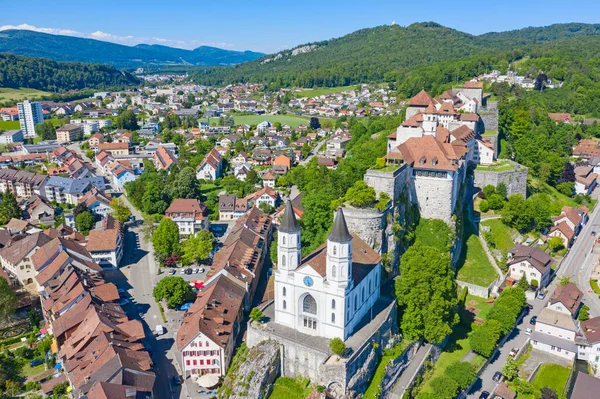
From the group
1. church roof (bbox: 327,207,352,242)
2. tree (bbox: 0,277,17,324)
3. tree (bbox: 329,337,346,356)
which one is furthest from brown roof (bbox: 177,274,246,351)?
tree (bbox: 0,277,17,324)

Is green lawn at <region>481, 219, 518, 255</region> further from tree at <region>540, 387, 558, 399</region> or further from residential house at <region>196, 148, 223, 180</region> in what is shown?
residential house at <region>196, 148, 223, 180</region>

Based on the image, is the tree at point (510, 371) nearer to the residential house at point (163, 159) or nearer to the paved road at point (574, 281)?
the paved road at point (574, 281)

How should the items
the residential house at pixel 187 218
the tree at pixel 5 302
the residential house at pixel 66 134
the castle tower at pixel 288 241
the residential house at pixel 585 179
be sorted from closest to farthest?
1. the castle tower at pixel 288 241
2. the tree at pixel 5 302
3. the residential house at pixel 187 218
4. the residential house at pixel 585 179
5. the residential house at pixel 66 134

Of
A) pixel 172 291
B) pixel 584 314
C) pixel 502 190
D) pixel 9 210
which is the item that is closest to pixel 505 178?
pixel 502 190

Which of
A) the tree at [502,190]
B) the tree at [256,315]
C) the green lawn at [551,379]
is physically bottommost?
the green lawn at [551,379]

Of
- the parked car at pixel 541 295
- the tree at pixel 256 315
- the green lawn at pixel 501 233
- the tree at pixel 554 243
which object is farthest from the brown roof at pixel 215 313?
the tree at pixel 554 243
